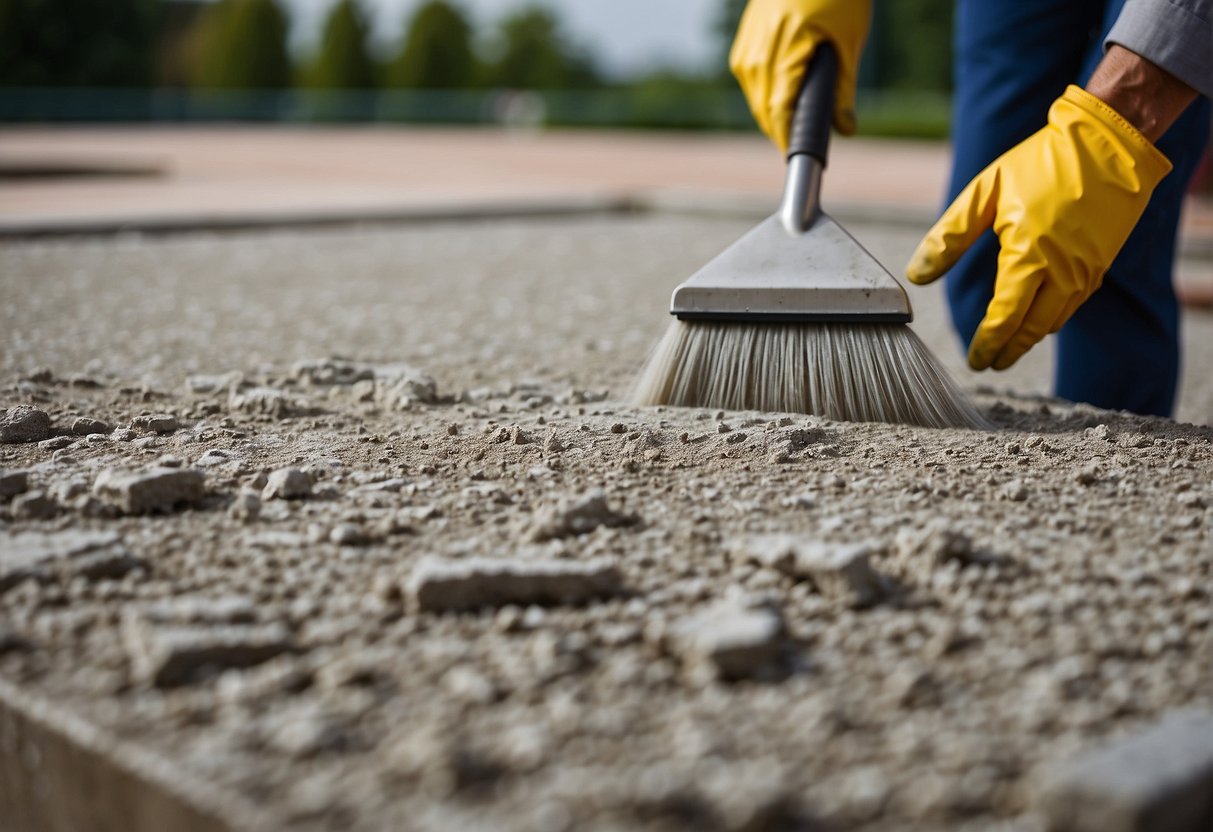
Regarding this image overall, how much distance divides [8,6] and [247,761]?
1136 inches

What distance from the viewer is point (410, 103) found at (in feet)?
83.1

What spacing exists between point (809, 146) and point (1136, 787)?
1.50 metres

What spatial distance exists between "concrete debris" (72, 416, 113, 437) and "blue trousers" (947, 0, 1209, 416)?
6.02ft

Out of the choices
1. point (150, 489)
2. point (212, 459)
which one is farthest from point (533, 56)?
point (150, 489)

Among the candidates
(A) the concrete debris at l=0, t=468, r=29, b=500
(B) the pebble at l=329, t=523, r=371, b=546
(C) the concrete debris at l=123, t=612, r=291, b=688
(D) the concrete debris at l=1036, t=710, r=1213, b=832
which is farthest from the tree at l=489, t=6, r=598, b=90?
(D) the concrete debris at l=1036, t=710, r=1213, b=832

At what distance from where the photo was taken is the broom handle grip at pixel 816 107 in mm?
2203

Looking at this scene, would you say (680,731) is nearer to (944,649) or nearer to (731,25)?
(944,649)

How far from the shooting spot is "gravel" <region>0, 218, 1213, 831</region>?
956 millimetres

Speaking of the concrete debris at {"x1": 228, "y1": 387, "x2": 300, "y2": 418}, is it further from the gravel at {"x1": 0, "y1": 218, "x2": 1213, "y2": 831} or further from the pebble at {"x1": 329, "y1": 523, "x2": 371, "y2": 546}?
the pebble at {"x1": 329, "y1": 523, "x2": 371, "y2": 546}

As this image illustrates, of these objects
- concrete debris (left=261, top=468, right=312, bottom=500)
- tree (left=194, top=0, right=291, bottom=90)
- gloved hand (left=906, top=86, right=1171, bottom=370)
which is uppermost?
tree (left=194, top=0, right=291, bottom=90)

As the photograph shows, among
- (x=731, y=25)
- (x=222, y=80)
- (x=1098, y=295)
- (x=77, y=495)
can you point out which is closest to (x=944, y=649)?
(x=77, y=495)

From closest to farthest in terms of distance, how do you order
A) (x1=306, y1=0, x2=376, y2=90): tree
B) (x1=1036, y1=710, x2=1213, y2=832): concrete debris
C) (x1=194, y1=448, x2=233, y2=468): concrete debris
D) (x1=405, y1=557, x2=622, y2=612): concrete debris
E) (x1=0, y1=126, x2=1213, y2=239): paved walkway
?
(x1=1036, y1=710, x2=1213, y2=832): concrete debris
(x1=405, y1=557, x2=622, y2=612): concrete debris
(x1=194, y1=448, x2=233, y2=468): concrete debris
(x1=0, y1=126, x2=1213, y2=239): paved walkway
(x1=306, y1=0, x2=376, y2=90): tree

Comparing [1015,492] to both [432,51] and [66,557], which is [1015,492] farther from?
[432,51]

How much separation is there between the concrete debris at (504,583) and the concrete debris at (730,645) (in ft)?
0.42
